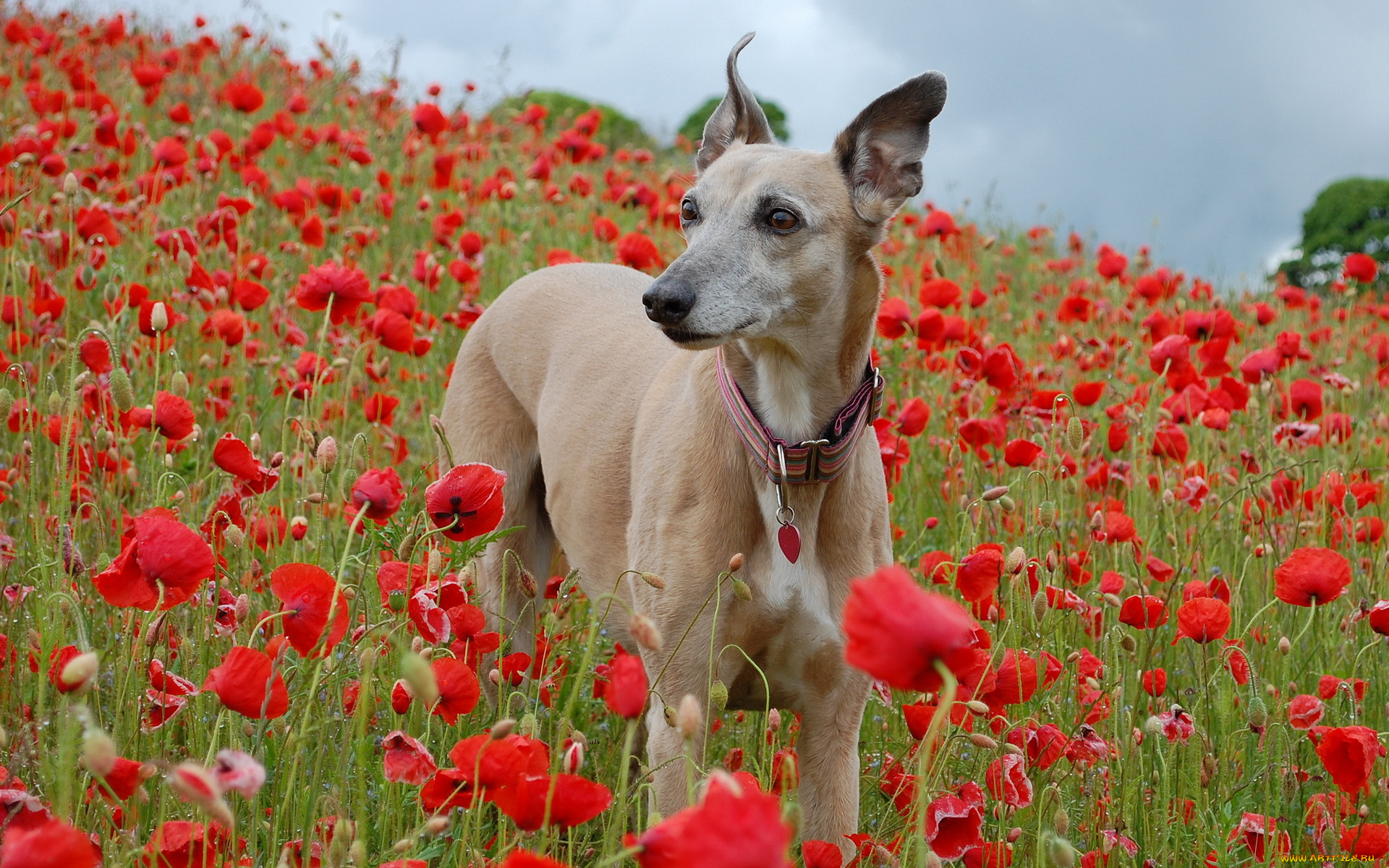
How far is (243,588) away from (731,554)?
1.28 metres

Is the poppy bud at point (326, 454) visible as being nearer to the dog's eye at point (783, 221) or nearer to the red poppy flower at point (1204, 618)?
the dog's eye at point (783, 221)

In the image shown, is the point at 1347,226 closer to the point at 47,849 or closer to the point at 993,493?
the point at 993,493

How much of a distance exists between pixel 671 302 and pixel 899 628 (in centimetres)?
160

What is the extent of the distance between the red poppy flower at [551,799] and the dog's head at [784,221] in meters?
1.31

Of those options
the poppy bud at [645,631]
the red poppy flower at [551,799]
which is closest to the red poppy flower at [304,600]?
the red poppy flower at [551,799]

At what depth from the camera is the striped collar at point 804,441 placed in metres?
2.62

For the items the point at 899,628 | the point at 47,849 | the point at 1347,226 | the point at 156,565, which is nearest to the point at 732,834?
the point at 899,628

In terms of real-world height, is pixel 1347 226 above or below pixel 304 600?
above

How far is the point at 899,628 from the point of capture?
1019 millimetres

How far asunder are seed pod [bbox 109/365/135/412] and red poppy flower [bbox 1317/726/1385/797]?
2469 millimetres

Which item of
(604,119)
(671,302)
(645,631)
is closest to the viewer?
(645,631)

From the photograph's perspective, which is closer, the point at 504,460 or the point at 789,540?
the point at 789,540

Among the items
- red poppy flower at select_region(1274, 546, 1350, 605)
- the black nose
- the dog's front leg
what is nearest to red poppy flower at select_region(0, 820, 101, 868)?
the black nose

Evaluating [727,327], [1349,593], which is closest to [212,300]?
[727,327]
